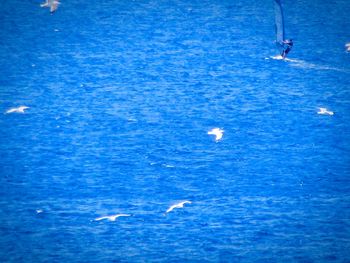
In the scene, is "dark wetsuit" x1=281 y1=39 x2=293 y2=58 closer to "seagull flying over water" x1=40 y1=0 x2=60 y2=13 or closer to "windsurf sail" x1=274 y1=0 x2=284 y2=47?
"windsurf sail" x1=274 y1=0 x2=284 y2=47

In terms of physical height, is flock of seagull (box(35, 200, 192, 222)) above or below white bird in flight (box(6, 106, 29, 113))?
below

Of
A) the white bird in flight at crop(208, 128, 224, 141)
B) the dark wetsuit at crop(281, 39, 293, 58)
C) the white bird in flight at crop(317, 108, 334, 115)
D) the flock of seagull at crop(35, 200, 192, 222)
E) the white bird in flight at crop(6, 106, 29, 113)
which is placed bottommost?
the flock of seagull at crop(35, 200, 192, 222)

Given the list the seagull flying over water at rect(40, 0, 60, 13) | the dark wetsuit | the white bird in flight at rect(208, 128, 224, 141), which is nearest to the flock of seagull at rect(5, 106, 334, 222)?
the white bird in flight at rect(208, 128, 224, 141)

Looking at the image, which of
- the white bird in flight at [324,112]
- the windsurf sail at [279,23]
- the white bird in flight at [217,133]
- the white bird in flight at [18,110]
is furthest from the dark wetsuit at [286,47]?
the white bird in flight at [18,110]

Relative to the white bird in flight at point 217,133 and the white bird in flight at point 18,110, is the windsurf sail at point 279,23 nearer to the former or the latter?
the white bird in flight at point 217,133

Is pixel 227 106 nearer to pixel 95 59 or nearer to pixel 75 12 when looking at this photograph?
pixel 95 59

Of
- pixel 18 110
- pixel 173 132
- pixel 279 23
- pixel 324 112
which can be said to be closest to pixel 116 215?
pixel 173 132

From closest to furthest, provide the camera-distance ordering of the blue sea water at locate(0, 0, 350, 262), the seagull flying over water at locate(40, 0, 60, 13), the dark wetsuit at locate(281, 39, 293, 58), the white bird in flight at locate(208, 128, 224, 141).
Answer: the blue sea water at locate(0, 0, 350, 262) < the white bird in flight at locate(208, 128, 224, 141) < the dark wetsuit at locate(281, 39, 293, 58) < the seagull flying over water at locate(40, 0, 60, 13)
